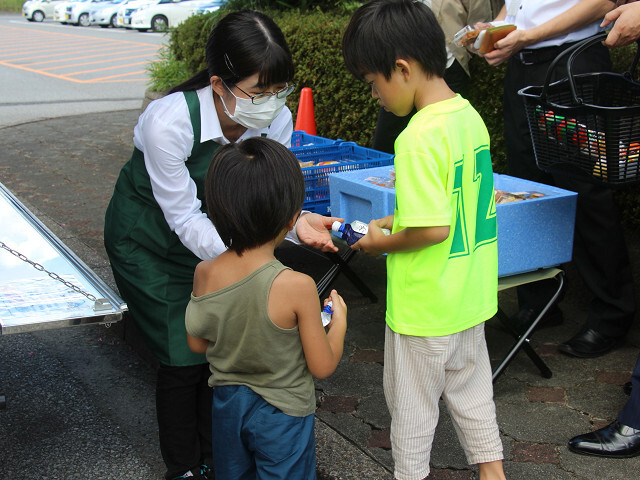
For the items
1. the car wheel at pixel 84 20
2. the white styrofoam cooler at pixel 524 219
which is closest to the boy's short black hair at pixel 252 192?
the white styrofoam cooler at pixel 524 219

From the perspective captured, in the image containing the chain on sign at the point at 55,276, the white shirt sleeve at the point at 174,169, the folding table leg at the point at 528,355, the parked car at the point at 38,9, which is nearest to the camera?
the chain on sign at the point at 55,276

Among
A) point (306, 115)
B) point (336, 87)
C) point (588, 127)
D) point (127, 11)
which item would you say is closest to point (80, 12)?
point (127, 11)

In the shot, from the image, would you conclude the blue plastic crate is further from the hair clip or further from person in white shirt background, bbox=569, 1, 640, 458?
person in white shirt background, bbox=569, 1, 640, 458

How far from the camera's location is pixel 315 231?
2.64 m

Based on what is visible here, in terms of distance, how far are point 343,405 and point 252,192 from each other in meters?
1.54

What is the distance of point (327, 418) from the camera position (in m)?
3.11

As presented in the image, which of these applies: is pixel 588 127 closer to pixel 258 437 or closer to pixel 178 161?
pixel 178 161

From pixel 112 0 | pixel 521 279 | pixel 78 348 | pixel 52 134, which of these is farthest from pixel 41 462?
pixel 112 0

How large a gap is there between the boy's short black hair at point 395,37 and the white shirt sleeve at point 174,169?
723 mm

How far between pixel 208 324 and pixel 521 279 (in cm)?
150

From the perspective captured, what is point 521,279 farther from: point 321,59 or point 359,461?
point 321,59

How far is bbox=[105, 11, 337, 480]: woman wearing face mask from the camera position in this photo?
98.6 inches

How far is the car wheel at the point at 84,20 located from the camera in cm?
3086

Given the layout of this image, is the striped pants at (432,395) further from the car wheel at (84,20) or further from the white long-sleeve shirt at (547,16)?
the car wheel at (84,20)
